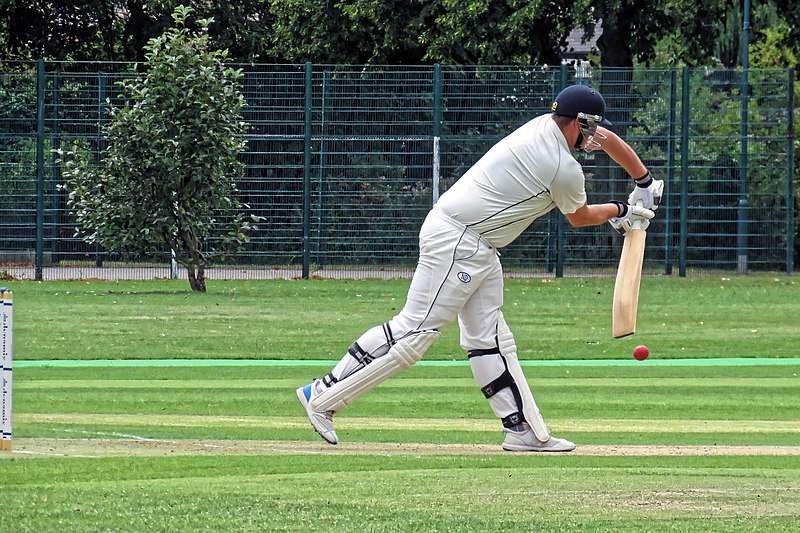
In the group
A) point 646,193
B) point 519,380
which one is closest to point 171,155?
point 646,193

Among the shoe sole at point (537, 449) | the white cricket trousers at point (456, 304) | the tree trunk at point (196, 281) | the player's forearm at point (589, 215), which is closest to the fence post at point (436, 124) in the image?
the tree trunk at point (196, 281)

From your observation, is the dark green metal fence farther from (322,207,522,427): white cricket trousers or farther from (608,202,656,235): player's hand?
(322,207,522,427): white cricket trousers

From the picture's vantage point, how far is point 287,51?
111 ft

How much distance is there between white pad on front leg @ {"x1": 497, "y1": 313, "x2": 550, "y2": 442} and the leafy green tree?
14991 mm

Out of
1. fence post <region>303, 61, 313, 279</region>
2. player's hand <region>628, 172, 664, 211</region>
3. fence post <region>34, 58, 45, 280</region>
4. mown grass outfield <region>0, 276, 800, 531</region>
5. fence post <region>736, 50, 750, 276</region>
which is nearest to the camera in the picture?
mown grass outfield <region>0, 276, 800, 531</region>

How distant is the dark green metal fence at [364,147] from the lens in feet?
87.8

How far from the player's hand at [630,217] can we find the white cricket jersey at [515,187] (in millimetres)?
679

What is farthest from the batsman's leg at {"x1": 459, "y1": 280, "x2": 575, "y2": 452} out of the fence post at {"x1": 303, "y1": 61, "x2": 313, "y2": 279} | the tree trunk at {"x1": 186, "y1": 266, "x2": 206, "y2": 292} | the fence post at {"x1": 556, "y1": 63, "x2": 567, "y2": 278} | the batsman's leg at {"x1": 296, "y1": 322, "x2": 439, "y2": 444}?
the fence post at {"x1": 556, "y1": 63, "x2": 567, "y2": 278}

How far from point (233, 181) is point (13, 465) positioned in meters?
16.9

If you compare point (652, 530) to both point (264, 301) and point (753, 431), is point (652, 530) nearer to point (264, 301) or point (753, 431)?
point (753, 431)

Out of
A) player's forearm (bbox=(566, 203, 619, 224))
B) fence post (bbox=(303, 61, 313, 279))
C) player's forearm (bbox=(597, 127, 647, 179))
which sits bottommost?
player's forearm (bbox=(566, 203, 619, 224))

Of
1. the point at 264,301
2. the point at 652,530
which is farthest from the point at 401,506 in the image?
the point at 264,301

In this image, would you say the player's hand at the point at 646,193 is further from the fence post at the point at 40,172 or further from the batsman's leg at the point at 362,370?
the fence post at the point at 40,172

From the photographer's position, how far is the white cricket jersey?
331 inches
